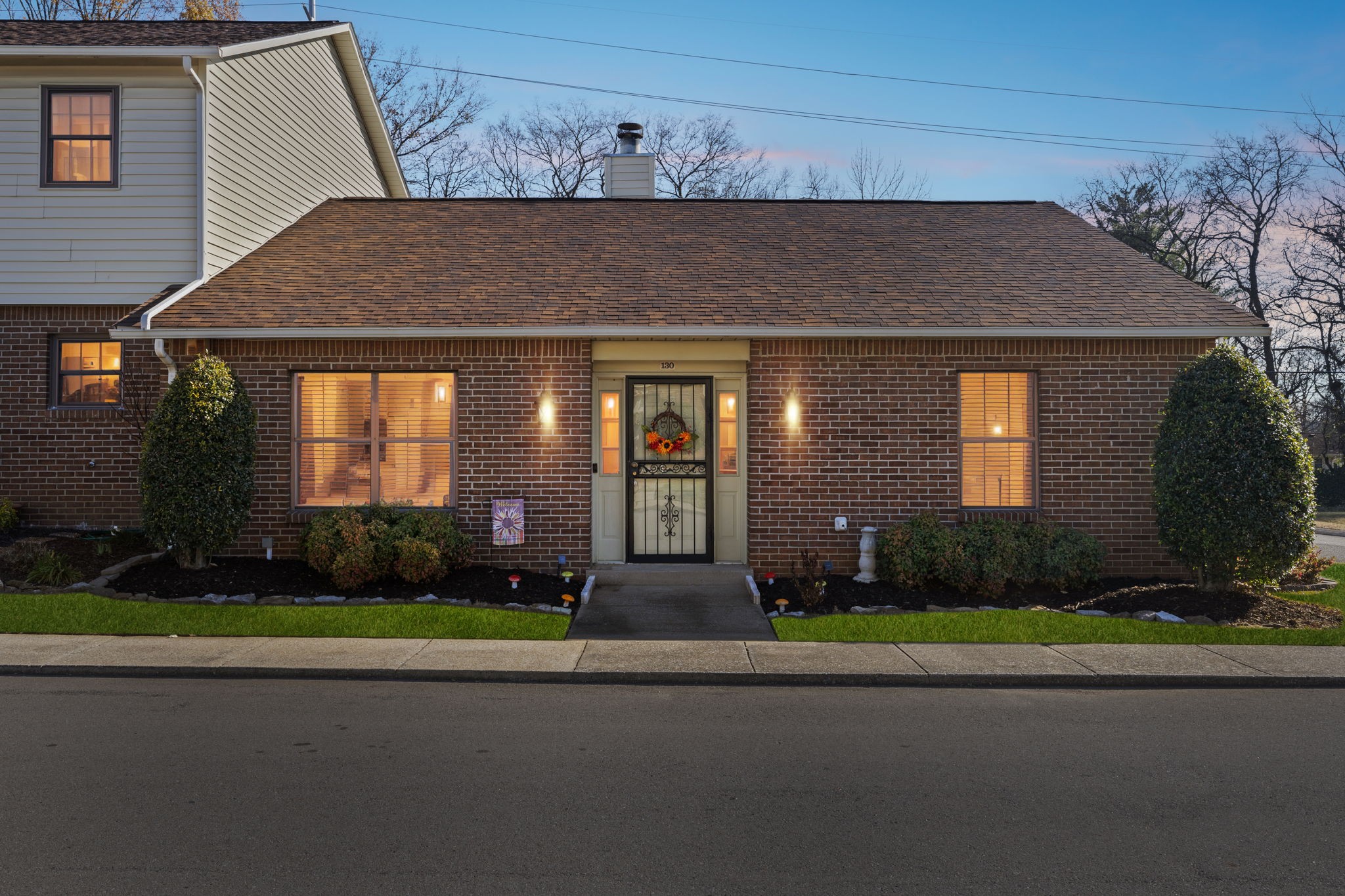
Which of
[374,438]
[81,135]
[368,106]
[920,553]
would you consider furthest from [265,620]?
[368,106]

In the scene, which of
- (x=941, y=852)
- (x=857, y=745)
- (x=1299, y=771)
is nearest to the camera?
(x=941, y=852)

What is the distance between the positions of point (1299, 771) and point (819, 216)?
1241cm

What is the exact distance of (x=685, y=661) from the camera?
825 centimetres

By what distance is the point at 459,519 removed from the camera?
12.1 m

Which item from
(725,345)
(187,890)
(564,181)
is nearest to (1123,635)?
(725,345)

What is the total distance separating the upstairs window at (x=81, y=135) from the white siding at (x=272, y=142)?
1.39 m

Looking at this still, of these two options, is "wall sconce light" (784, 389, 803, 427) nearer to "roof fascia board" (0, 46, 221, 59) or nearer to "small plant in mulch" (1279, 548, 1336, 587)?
"small plant in mulch" (1279, 548, 1336, 587)

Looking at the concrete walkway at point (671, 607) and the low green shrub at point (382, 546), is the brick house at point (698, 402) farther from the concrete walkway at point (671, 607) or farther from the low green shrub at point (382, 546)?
the low green shrub at point (382, 546)

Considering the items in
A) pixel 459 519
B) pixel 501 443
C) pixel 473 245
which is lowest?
pixel 459 519

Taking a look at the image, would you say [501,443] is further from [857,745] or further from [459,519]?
[857,745]

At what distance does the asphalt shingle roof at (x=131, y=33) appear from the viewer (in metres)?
13.3

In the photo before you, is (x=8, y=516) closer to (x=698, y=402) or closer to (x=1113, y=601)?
A: (x=698, y=402)

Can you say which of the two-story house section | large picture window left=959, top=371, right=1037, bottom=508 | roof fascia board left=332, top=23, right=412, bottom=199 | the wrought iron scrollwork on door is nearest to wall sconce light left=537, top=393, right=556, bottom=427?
the wrought iron scrollwork on door

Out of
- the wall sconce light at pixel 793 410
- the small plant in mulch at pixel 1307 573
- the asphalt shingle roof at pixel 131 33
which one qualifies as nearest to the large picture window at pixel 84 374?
the asphalt shingle roof at pixel 131 33
